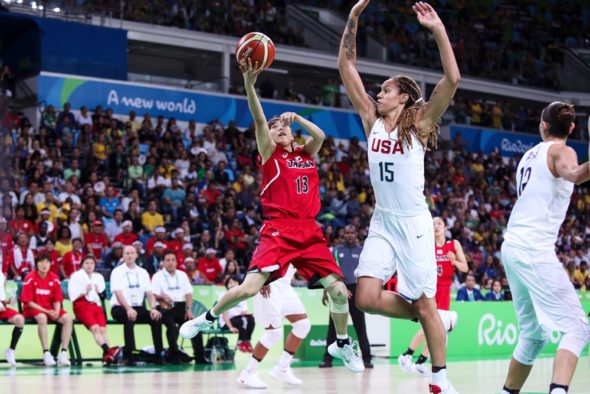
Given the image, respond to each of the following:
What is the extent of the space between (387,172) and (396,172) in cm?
8

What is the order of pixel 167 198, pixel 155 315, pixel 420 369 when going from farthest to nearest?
1. pixel 167 198
2. pixel 155 315
3. pixel 420 369

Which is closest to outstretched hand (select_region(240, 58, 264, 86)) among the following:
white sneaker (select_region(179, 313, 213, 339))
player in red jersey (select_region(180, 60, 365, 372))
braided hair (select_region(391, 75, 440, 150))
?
player in red jersey (select_region(180, 60, 365, 372))

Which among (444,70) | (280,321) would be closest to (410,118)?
(444,70)

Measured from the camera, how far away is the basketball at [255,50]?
8.74 meters

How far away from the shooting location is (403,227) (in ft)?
25.4

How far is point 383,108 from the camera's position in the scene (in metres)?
7.94

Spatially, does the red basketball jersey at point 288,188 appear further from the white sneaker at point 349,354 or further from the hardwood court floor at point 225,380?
the hardwood court floor at point 225,380

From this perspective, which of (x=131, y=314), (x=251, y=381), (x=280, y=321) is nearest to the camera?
(x=251, y=381)

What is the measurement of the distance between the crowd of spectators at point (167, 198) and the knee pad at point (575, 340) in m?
11.6

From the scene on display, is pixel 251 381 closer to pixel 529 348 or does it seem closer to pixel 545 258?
pixel 529 348

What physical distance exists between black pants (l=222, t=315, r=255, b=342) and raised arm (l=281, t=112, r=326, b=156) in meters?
7.55

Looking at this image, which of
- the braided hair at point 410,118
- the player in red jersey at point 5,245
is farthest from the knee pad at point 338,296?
the player in red jersey at point 5,245

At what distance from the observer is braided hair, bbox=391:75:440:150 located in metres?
7.75

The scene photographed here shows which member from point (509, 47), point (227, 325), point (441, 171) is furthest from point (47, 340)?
point (509, 47)
